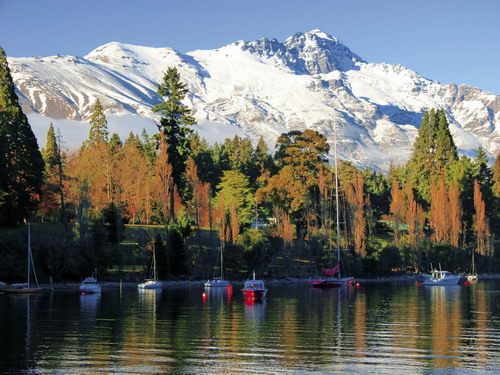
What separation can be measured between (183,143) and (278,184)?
49.9 feet

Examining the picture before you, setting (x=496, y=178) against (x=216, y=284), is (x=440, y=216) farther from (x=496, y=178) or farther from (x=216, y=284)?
(x=216, y=284)

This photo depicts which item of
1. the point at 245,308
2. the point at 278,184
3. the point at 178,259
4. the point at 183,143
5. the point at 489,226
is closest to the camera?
the point at 245,308

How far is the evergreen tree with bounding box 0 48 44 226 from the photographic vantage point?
217 feet

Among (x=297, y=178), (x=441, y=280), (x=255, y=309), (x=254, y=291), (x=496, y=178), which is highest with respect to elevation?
(x=496, y=178)

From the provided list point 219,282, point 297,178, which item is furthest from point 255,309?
point 297,178

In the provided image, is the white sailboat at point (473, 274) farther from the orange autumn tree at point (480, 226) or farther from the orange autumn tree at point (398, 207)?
the orange autumn tree at point (398, 207)

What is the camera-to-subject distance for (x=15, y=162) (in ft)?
223

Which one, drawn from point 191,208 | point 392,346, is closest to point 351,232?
point 191,208

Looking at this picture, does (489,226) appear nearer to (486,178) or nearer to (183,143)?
(486,178)

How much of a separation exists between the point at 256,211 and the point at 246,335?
6439 centimetres

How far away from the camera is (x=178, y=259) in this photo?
248 feet

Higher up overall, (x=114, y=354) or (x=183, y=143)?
(x=183, y=143)

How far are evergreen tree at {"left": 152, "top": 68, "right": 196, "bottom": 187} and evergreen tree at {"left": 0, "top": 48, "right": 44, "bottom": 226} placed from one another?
21024 mm

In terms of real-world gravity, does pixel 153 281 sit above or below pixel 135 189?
below
